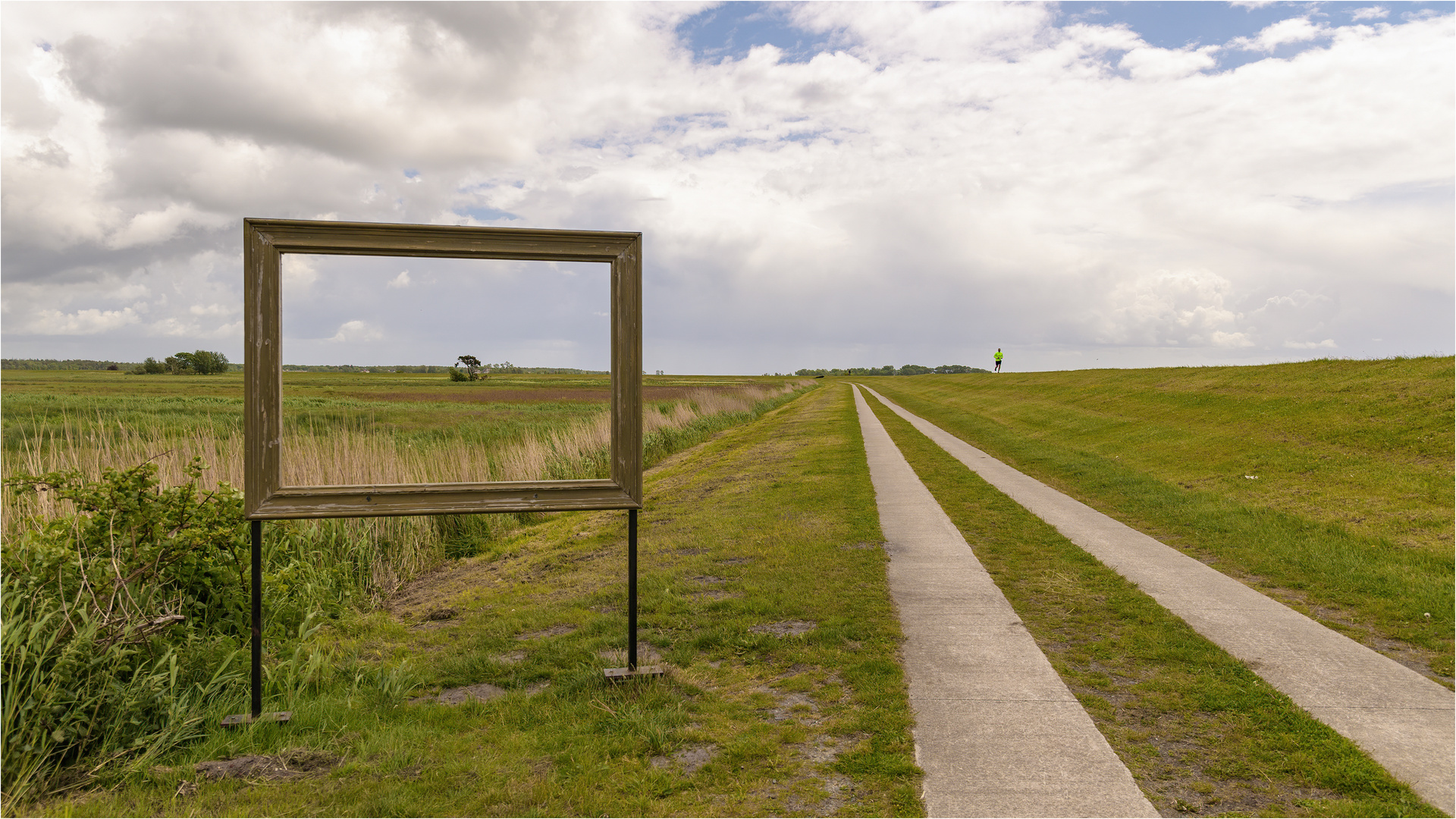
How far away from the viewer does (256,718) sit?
14.4 ft

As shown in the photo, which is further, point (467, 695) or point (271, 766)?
point (467, 695)

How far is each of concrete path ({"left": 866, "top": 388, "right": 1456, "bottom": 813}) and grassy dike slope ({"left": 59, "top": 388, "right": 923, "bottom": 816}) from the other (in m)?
2.53

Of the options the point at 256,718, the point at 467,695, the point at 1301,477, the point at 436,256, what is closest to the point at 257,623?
the point at 256,718

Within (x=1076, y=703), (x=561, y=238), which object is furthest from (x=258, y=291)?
(x=1076, y=703)

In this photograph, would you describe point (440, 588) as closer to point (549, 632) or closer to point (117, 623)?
point (549, 632)

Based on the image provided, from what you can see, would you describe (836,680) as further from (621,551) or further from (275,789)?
(621,551)

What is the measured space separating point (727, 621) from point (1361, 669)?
4.63m

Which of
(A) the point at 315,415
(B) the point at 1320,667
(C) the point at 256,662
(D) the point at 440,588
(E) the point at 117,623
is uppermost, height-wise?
(A) the point at 315,415

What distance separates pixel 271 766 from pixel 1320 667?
683 cm

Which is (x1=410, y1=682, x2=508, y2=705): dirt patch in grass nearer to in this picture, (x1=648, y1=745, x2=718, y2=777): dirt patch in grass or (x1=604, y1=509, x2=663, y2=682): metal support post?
(x1=604, y1=509, x2=663, y2=682): metal support post

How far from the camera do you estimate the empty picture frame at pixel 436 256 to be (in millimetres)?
4473

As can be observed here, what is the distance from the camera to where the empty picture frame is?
447 centimetres

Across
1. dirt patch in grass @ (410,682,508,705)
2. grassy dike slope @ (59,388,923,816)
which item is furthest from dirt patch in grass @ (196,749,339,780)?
dirt patch in grass @ (410,682,508,705)

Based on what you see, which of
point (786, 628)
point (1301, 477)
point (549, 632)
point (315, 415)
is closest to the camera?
point (786, 628)
